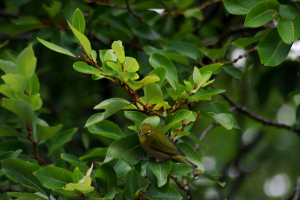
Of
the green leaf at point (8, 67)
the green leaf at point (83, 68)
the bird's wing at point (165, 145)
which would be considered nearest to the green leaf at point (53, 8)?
the green leaf at point (8, 67)

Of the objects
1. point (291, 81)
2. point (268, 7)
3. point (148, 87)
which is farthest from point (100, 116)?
point (291, 81)

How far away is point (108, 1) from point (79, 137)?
190 centimetres

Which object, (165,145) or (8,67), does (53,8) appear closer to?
(8,67)

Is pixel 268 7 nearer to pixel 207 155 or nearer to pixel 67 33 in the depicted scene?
pixel 67 33

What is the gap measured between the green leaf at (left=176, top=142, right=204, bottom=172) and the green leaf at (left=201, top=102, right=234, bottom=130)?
0.72 feet

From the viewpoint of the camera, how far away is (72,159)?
2025 millimetres

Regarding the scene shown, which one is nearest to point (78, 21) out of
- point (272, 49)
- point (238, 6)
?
point (238, 6)

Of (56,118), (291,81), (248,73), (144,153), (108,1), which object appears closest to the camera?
(144,153)

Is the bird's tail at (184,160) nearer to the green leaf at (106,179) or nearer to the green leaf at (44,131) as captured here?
the green leaf at (106,179)

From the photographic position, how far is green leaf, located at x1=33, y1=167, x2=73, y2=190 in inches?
70.2

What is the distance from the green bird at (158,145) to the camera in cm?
177

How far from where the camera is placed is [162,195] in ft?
6.30

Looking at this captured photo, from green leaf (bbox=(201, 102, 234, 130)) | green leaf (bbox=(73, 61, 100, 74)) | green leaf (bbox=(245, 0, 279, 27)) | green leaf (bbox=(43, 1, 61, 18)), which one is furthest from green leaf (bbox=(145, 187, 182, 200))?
green leaf (bbox=(43, 1, 61, 18))

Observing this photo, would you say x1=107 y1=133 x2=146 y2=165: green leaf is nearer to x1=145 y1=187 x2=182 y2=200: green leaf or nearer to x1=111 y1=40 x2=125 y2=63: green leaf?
x1=145 y1=187 x2=182 y2=200: green leaf
